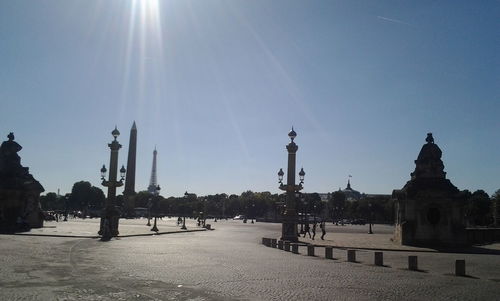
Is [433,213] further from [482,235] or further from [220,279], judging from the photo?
[220,279]

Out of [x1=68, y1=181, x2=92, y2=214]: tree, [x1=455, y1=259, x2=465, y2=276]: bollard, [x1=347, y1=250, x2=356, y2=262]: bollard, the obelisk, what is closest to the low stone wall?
[x1=347, y1=250, x2=356, y2=262]: bollard

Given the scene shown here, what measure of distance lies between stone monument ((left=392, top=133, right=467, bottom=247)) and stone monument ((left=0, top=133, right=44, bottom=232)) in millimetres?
30112

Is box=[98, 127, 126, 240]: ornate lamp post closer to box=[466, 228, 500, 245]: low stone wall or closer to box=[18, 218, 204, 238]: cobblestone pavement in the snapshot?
box=[18, 218, 204, 238]: cobblestone pavement

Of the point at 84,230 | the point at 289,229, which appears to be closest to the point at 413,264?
the point at 289,229

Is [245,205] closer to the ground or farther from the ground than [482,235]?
farther from the ground

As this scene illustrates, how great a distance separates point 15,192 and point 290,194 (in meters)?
24.3

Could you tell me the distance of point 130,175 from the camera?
115m

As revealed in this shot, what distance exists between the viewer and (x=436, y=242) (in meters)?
36.2

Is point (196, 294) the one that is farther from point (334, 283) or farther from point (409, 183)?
point (409, 183)

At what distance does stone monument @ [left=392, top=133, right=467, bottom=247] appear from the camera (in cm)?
3616

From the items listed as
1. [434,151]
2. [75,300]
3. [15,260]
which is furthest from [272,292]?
[434,151]

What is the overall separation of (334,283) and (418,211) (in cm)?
2368

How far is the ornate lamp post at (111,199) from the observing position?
1502 inches

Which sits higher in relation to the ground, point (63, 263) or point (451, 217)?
point (451, 217)
